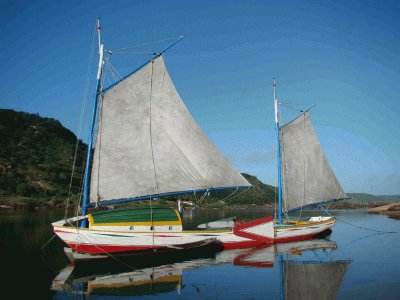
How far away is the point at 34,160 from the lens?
14112cm

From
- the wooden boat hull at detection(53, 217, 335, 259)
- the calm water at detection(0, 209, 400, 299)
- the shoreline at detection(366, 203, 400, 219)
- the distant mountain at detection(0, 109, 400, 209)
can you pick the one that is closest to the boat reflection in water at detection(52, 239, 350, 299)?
the calm water at detection(0, 209, 400, 299)

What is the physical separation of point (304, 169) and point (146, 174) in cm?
2411

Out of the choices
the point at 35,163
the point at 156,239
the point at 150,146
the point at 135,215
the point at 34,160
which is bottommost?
the point at 156,239

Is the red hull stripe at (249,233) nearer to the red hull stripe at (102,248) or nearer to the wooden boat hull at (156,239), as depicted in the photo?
the wooden boat hull at (156,239)

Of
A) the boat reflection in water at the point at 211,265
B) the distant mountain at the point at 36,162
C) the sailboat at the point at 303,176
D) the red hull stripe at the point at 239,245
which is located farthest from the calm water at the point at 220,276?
the distant mountain at the point at 36,162

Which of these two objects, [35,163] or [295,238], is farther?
[35,163]

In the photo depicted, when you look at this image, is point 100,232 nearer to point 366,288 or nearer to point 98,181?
point 98,181

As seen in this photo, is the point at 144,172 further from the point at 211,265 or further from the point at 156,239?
the point at 211,265

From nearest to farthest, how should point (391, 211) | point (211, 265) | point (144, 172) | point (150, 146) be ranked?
point (211, 265) < point (144, 172) < point (150, 146) < point (391, 211)

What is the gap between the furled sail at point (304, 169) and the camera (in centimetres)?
4166

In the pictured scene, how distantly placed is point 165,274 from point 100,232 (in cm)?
611

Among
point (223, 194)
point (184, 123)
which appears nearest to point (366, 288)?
point (184, 123)

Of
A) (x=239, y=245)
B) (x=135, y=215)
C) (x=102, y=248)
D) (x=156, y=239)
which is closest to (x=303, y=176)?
(x=239, y=245)

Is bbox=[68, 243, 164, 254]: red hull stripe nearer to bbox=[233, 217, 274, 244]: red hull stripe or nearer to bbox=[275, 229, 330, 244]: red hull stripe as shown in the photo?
bbox=[233, 217, 274, 244]: red hull stripe
